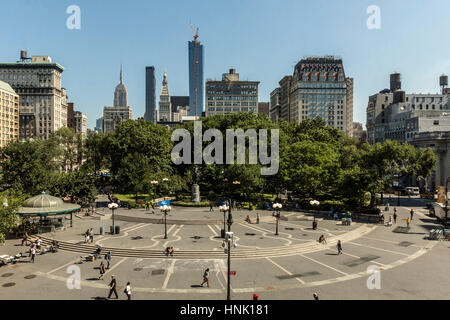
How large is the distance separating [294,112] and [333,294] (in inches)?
5683

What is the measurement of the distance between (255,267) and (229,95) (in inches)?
5633

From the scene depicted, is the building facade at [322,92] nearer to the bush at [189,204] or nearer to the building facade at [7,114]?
the bush at [189,204]

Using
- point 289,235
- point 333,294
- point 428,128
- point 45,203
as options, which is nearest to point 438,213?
point 289,235

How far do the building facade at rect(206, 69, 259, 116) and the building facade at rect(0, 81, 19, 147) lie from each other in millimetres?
86857

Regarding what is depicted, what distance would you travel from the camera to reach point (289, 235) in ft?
113

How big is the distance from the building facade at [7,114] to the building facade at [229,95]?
3420 inches

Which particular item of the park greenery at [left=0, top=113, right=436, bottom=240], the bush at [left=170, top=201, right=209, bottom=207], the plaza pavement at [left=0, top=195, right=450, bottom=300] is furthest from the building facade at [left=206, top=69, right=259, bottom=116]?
the plaza pavement at [left=0, top=195, right=450, bottom=300]

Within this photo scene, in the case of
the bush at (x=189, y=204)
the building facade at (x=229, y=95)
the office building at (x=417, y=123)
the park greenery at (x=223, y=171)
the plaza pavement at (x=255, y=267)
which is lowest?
the plaza pavement at (x=255, y=267)

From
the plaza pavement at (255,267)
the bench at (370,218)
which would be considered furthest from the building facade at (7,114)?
the bench at (370,218)

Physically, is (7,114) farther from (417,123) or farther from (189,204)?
(417,123)

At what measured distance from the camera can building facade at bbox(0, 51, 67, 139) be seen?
151837mm

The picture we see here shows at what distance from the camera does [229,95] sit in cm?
16075

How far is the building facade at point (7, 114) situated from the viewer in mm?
116731

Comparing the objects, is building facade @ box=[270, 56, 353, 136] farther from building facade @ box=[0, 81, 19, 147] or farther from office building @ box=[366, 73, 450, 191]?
building facade @ box=[0, 81, 19, 147]
